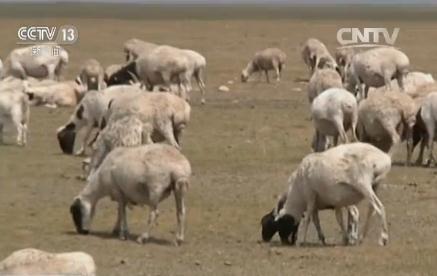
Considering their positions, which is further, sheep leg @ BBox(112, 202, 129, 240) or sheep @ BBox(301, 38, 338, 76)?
sheep @ BBox(301, 38, 338, 76)

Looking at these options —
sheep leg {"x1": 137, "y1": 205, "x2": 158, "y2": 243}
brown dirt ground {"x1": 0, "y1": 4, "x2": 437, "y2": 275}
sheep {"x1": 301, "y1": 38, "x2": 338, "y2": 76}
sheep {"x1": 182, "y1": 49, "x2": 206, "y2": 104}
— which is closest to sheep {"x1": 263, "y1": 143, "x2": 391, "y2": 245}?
brown dirt ground {"x1": 0, "y1": 4, "x2": 437, "y2": 275}

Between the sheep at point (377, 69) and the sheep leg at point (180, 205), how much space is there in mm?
13011

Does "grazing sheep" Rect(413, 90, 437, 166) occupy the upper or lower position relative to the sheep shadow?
upper

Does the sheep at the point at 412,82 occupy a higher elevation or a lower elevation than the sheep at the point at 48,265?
lower

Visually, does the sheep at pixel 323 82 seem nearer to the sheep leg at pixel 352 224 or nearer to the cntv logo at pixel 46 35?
the sheep leg at pixel 352 224

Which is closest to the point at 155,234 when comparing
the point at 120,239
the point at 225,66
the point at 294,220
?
the point at 120,239

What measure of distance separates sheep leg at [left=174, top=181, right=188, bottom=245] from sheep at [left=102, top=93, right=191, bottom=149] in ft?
16.0

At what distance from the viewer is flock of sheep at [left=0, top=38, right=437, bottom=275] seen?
14688 millimetres

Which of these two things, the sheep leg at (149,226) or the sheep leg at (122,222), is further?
the sheep leg at (122,222)

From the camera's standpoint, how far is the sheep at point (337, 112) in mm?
20672

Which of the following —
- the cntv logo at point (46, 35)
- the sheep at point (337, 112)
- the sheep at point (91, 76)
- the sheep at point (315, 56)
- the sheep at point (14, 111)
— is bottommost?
the cntv logo at point (46, 35)

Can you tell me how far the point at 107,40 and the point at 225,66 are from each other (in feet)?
51.2

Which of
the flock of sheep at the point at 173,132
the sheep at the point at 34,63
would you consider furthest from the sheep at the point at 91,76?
the sheep at the point at 34,63

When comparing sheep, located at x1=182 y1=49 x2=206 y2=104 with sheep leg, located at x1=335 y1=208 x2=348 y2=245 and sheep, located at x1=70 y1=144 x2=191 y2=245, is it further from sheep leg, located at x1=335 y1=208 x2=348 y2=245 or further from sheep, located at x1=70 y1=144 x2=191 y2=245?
sheep leg, located at x1=335 y1=208 x2=348 y2=245
